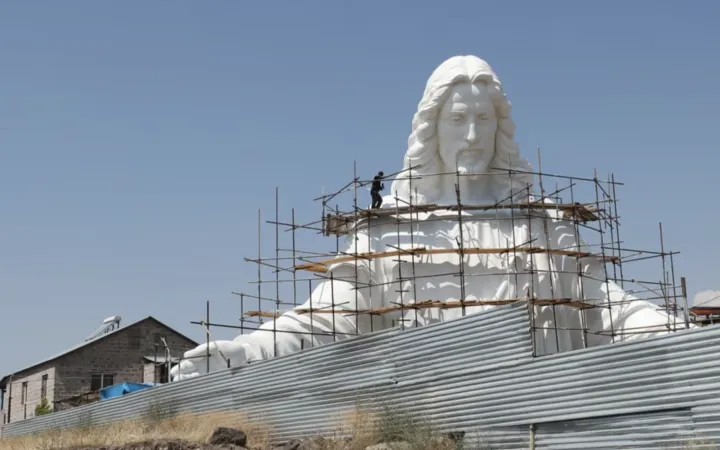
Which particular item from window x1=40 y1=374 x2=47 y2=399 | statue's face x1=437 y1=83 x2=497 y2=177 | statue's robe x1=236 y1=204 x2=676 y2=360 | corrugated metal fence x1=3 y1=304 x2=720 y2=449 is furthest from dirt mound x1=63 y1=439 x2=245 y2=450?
window x1=40 y1=374 x2=47 y2=399

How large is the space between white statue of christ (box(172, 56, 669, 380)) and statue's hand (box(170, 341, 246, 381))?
0.02 meters

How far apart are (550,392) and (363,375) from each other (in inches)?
166

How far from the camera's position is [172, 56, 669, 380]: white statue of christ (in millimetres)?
20125

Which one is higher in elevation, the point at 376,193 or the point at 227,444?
the point at 376,193

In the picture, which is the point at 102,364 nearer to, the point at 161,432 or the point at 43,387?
the point at 43,387

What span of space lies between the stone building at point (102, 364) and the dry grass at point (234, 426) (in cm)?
999

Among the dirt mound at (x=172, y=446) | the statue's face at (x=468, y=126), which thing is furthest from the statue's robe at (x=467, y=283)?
the dirt mound at (x=172, y=446)

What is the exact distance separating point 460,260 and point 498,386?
15.3ft

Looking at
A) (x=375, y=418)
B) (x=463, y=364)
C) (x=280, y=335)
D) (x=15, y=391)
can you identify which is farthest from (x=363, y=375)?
(x=15, y=391)

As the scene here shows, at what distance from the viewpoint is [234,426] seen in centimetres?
2025

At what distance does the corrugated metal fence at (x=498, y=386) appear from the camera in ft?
42.3

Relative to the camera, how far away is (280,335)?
69.5ft

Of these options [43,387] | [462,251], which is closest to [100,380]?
[43,387]

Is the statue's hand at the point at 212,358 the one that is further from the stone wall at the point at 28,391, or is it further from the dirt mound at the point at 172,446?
the stone wall at the point at 28,391
